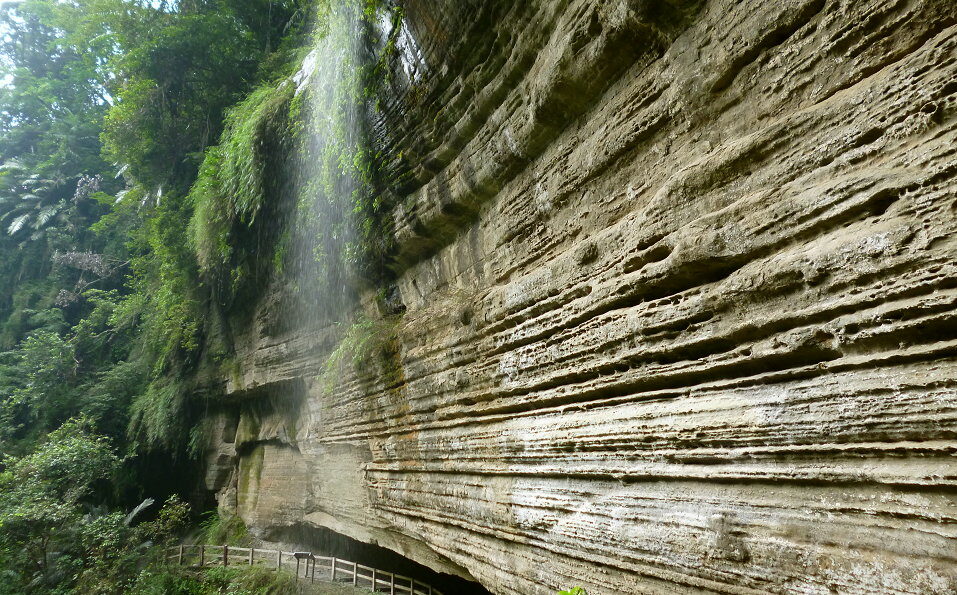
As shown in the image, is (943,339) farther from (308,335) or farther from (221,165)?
(221,165)

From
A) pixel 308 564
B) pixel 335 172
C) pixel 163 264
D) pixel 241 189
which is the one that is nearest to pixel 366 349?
pixel 335 172

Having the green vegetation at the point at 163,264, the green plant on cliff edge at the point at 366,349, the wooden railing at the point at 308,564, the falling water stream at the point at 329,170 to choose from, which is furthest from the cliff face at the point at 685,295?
the wooden railing at the point at 308,564

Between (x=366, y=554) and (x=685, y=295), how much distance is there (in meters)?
9.33

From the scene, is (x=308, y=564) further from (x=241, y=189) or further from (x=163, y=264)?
(x=163, y=264)

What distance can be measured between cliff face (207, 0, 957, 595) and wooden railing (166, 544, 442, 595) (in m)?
3.05

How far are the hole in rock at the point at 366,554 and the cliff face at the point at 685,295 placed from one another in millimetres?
2294

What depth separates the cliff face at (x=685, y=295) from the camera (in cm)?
209

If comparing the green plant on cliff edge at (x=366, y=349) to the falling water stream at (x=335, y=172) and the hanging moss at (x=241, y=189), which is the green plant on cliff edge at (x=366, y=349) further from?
the hanging moss at (x=241, y=189)

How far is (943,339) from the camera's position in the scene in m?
1.99

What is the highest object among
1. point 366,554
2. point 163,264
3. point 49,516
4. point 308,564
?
point 163,264

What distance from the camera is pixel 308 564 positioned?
10109 mm

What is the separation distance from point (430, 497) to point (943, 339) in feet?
16.1

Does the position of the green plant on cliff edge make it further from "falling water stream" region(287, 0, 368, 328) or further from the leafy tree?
the leafy tree

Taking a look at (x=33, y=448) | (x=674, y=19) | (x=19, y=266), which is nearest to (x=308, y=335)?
(x=674, y=19)
